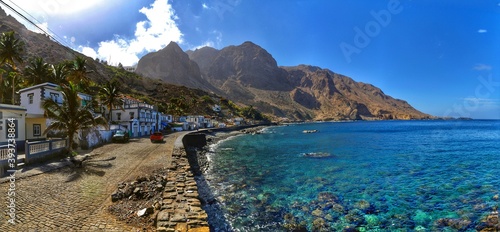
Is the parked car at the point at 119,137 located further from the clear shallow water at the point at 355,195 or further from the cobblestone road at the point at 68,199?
the cobblestone road at the point at 68,199

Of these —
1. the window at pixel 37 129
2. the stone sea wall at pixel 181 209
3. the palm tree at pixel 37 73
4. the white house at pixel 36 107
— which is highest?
the palm tree at pixel 37 73

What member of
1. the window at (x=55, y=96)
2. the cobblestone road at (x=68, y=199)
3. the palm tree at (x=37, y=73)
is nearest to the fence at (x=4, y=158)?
the cobblestone road at (x=68, y=199)

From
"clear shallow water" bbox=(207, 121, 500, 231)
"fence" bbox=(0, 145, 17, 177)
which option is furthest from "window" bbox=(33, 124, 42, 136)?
"clear shallow water" bbox=(207, 121, 500, 231)

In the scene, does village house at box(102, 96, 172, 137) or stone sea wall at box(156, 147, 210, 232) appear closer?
stone sea wall at box(156, 147, 210, 232)

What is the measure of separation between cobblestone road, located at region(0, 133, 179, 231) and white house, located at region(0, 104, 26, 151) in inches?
374

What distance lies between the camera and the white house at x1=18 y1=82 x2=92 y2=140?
91.0 feet

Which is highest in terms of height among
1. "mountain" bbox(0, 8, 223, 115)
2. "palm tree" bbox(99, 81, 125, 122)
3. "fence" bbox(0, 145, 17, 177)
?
"mountain" bbox(0, 8, 223, 115)

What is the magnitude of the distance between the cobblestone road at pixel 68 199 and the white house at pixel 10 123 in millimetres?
9500

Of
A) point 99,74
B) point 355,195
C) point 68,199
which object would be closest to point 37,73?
point 68,199

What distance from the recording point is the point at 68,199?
11.1 metres

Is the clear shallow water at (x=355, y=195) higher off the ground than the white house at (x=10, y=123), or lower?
lower

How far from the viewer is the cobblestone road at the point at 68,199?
28.5ft

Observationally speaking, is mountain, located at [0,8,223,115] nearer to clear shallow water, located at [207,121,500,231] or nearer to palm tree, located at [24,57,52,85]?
palm tree, located at [24,57,52,85]

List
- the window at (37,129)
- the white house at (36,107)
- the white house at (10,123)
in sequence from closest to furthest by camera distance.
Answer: the white house at (10,123), the white house at (36,107), the window at (37,129)
